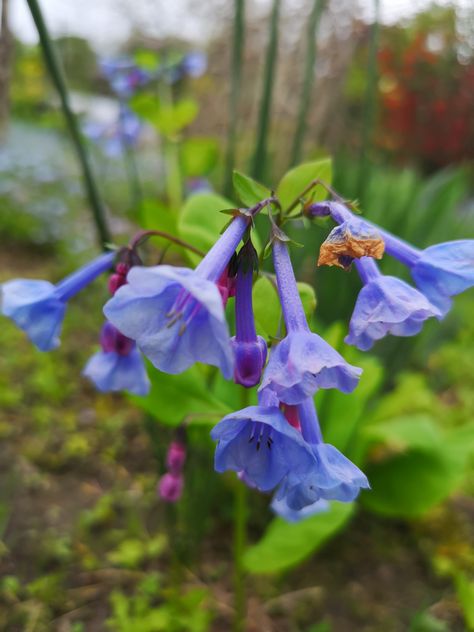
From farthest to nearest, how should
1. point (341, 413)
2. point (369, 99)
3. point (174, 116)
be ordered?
point (174, 116)
point (369, 99)
point (341, 413)

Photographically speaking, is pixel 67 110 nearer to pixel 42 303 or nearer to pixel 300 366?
pixel 42 303

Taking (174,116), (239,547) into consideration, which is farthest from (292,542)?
(174,116)

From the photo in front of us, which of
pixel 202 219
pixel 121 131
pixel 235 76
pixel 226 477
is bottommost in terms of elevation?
pixel 226 477

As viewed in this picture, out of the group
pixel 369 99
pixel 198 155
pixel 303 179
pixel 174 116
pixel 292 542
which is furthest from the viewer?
pixel 198 155

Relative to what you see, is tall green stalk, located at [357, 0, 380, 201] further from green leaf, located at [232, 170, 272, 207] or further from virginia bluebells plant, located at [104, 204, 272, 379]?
virginia bluebells plant, located at [104, 204, 272, 379]

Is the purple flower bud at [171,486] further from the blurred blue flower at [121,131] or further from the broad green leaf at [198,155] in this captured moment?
the blurred blue flower at [121,131]

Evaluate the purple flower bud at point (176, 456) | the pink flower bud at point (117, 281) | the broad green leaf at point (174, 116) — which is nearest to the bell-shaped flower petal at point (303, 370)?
the pink flower bud at point (117, 281)

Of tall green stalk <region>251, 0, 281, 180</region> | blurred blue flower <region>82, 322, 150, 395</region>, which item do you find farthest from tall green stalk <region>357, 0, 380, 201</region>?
blurred blue flower <region>82, 322, 150, 395</region>

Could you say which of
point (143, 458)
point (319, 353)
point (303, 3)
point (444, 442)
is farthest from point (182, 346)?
point (303, 3)

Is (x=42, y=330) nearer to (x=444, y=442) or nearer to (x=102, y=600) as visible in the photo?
(x=102, y=600)
